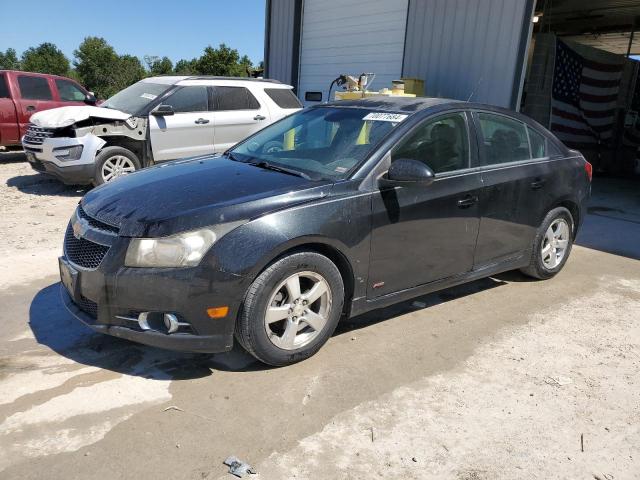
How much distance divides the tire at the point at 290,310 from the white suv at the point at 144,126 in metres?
5.36

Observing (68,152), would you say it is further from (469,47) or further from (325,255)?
(469,47)

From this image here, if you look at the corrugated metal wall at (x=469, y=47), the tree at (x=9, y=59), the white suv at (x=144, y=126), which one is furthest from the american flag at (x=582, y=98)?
the tree at (x=9, y=59)

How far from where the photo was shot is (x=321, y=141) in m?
3.96

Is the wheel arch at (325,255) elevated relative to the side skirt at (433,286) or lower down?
elevated

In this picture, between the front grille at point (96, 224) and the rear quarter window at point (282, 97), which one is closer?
the front grille at point (96, 224)

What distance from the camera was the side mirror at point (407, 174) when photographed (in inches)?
134

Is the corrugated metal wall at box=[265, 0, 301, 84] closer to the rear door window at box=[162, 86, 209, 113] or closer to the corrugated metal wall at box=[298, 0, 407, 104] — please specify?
the corrugated metal wall at box=[298, 0, 407, 104]

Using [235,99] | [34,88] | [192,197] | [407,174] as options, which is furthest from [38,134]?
[407,174]

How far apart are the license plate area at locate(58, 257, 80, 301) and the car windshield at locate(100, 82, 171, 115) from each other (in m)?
4.98

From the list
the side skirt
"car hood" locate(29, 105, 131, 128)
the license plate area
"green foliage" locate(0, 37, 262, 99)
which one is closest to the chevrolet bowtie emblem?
the license plate area

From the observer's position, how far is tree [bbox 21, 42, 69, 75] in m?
55.1

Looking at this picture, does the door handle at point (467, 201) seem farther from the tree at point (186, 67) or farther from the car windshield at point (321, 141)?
the tree at point (186, 67)

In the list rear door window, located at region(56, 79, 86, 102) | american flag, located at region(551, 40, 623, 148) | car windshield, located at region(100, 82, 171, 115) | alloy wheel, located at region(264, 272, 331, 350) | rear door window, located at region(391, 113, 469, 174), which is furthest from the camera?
american flag, located at region(551, 40, 623, 148)

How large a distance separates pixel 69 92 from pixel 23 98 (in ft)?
3.38
